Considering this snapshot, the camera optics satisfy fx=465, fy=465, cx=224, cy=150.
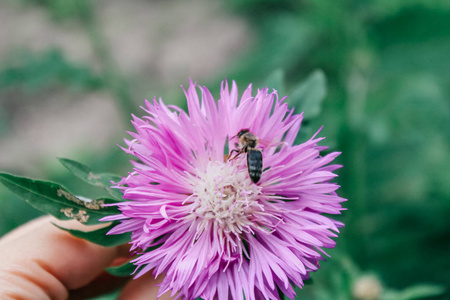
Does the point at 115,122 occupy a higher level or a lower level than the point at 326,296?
higher

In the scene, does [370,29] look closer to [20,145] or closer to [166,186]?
[166,186]

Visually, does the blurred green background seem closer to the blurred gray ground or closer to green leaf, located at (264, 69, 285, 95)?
green leaf, located at (264, 69, 285, 95)

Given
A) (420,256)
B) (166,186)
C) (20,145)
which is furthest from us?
(20,145)

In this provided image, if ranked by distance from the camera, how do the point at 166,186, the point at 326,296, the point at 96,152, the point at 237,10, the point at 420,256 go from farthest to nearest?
the point at 237,10, the point at 96,152, the point at 420,256, the point at 326,296, the point at 166,186

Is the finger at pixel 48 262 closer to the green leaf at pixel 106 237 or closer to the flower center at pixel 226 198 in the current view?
the green leaf at pixel 106 237

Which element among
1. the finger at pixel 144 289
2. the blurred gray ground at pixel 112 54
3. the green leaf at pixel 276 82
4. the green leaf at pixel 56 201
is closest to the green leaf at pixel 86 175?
the green leaf at pixel 56 201

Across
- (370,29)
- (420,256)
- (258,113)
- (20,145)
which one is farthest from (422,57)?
(20,145)
